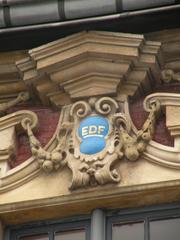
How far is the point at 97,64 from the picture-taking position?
1183 centimetres

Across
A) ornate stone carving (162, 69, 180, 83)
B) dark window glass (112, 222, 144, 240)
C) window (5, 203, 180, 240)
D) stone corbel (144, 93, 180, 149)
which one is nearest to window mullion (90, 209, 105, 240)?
window (5, 203, 180, 240)

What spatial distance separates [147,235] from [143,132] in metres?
0.92

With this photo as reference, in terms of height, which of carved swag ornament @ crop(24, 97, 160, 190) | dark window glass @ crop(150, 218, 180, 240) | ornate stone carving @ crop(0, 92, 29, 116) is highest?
ornate stone carving @ crop(0, 92, 29, 116)

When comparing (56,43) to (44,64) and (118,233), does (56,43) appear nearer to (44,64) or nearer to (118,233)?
(44,64)

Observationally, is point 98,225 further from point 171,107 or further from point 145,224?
point 171,107

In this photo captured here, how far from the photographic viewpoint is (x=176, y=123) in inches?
451

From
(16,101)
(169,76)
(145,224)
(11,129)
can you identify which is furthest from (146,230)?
(16,101)

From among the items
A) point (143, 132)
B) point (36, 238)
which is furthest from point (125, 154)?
point (36, 238)

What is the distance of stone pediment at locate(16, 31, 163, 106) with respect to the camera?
11.8 metres

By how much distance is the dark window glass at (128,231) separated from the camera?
36.5 feet

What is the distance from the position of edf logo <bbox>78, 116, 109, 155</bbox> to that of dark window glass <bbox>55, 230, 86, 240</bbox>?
2.24 feet

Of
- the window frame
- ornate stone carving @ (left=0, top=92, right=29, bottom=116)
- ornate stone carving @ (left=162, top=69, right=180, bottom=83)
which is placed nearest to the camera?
the window frame

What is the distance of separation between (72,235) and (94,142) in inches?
32.2

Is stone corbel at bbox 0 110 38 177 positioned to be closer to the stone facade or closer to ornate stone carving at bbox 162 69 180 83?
the stone facade
